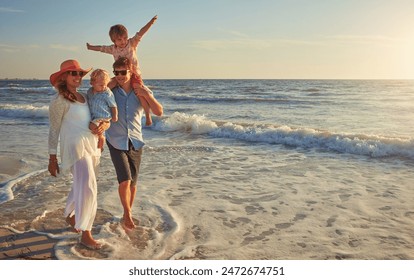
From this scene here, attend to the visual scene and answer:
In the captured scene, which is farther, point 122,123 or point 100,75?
point 122,123

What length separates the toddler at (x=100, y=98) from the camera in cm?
359

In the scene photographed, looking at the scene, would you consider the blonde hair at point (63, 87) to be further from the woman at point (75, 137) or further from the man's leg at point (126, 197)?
the man's leg at point (126, 197)

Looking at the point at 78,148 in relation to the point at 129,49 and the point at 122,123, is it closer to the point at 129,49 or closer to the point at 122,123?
the point at 122,123

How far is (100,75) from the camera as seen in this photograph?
11.8 ft

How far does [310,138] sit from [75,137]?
8.27 meters

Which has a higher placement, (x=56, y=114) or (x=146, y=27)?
(x=146, y=27)

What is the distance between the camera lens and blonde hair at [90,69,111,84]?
11.8 ft

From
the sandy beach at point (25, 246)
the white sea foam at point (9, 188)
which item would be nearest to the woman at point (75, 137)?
the sandy beach at point (25, 246)

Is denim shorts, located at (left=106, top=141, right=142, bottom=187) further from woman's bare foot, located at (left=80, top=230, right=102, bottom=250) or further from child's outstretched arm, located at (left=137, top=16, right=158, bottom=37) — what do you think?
child's outstretched arm, located at (left=137, top=16, right=158, bottom=37)

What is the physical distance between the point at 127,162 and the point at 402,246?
325 centimetres

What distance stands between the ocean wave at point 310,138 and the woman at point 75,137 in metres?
7.28

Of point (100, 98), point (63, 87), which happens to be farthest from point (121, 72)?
point (63, 87)

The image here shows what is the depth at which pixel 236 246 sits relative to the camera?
4.02 metres

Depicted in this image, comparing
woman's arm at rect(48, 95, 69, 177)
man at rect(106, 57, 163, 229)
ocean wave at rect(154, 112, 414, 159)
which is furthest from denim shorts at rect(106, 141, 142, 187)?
ocean wave at rect(154, 112, 414, 159)
